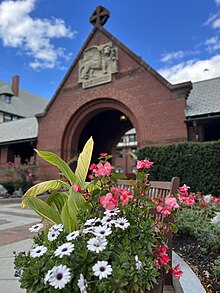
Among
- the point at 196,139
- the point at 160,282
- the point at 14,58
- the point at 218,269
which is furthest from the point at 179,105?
the point at 14,58

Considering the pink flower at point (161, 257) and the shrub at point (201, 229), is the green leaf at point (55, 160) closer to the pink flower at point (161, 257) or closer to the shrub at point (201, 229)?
the pink flower at point (161, 257)

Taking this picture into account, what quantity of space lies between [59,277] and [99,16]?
1494cm

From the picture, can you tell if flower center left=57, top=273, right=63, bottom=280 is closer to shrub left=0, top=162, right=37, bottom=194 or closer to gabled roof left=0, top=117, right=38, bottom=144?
shrub left=0, top=162, right=37, bottom=194

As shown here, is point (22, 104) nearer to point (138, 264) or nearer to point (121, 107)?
point (121, 107)

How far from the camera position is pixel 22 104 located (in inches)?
1305

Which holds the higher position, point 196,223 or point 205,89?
point 205,89

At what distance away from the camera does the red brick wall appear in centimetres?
1042

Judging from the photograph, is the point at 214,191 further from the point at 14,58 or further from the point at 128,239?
the point at 14,58

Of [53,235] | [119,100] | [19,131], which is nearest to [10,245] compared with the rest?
[53,235]

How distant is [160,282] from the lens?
1.51 metres

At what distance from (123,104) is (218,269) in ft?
33.9

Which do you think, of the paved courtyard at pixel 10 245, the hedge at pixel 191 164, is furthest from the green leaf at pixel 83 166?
the hedge at pixel 191 164

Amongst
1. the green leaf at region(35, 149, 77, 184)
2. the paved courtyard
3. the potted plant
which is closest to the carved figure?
the paved courtyard

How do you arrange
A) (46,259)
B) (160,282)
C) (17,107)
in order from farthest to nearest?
(17,107), (160,282), (46,259)
